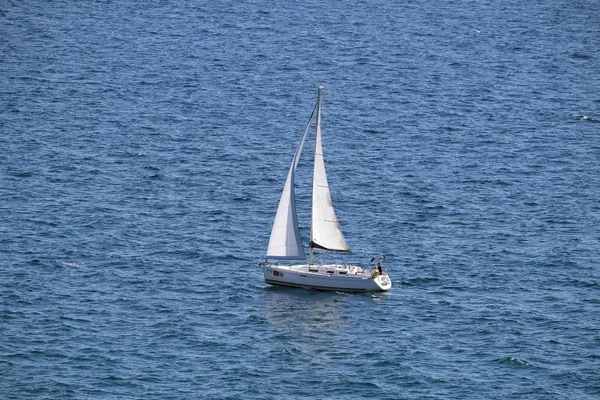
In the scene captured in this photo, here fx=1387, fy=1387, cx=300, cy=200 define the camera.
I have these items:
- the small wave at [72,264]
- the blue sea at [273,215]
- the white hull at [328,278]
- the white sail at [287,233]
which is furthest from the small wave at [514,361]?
the small wave at [72,264]

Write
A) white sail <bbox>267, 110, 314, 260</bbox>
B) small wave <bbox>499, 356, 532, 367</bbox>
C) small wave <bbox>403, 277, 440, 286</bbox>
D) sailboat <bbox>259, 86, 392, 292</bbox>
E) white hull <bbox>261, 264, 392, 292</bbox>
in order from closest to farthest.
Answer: small wave <bbox>499, 356, 532, 367</bbox> → white hull <bbox>261, 264, 392, 292</bbox> → sailboat <bbox>259, 86, 392, 292</bbox> → white sail <bbox>267, 110, 314, 260</bbox> → small wave <bbox>403, 277, 440, 286</bbox>

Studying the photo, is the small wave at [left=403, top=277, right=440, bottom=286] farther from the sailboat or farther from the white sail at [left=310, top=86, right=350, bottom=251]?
the white sail at [left=310, top=86, right=350, bottom=251]

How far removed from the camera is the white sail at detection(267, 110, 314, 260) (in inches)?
4742

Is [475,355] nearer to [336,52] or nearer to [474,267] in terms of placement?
[474,267]

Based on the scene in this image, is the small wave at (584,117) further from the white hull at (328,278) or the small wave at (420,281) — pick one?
the white hull at (328,278)

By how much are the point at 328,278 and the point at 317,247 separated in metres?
3.90

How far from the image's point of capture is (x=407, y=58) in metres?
197

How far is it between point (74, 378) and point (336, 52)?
350 ft

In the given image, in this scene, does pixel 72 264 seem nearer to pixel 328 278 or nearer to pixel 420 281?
pixel 328 278

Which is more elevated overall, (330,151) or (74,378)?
(330,151)

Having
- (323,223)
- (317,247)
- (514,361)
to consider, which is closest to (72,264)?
(317,247)

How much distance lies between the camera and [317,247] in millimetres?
121125

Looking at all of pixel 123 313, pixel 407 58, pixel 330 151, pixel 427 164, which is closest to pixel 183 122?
pixel 330 151

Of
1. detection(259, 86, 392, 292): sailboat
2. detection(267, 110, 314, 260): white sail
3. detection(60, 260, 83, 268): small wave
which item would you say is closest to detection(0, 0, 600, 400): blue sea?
detection(60, 260, 83, 268): small wave
